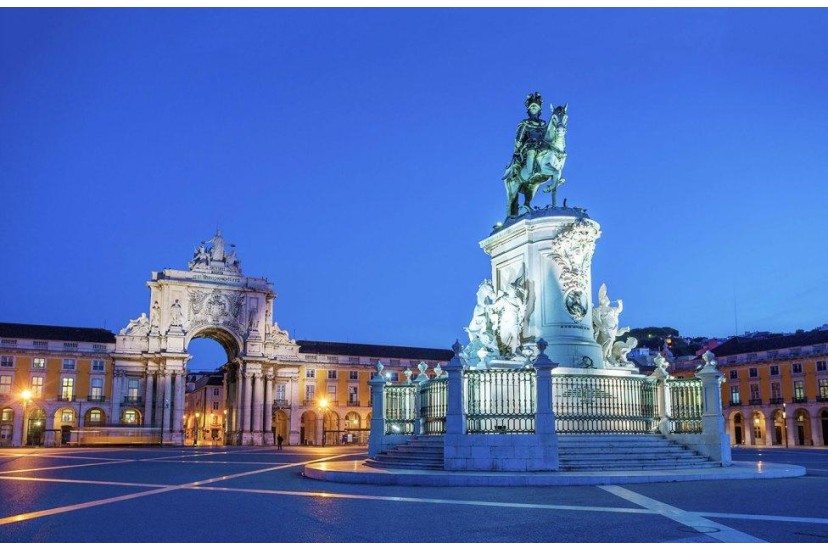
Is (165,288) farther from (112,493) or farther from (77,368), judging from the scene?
(112,493)

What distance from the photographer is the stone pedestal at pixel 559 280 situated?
19.0 m

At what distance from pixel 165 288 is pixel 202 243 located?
700 centimetres

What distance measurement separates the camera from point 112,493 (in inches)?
521

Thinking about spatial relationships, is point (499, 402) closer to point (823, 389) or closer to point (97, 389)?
point (823, 389)

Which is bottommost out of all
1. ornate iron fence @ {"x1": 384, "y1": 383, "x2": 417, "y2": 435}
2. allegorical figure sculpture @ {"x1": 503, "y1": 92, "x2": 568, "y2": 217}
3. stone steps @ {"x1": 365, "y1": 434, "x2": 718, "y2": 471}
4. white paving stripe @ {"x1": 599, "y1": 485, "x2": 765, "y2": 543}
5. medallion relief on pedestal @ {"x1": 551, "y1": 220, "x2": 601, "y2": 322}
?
white paving stripe @ {"x1": 599, "y1": 485, "x2": 765, "y2": 543}

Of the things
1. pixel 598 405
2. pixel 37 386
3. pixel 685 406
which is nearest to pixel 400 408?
pixel 598 405

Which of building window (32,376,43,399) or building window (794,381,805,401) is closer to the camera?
building window (32,376,43,399)

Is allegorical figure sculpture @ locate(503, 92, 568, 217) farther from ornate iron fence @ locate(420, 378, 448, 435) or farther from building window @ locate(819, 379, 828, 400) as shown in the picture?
building window @ locate(819, 379, 828, 400)

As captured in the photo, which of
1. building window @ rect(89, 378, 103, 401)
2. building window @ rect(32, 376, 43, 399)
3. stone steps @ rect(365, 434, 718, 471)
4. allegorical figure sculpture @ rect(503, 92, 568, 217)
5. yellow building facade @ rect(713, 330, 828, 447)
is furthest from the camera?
building window @ rect(89, 378, 103, 401)

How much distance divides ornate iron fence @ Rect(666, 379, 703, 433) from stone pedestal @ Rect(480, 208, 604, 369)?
1832mm

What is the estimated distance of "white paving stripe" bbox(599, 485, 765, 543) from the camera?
300 inches

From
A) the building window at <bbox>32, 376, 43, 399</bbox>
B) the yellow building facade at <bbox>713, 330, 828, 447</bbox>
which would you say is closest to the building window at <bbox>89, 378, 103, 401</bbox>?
the building window at <bbox>32, 376, 43, 399</bbox>

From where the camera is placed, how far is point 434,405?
18703mm

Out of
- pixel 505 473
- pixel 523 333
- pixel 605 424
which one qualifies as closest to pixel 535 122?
pixel 523 333
